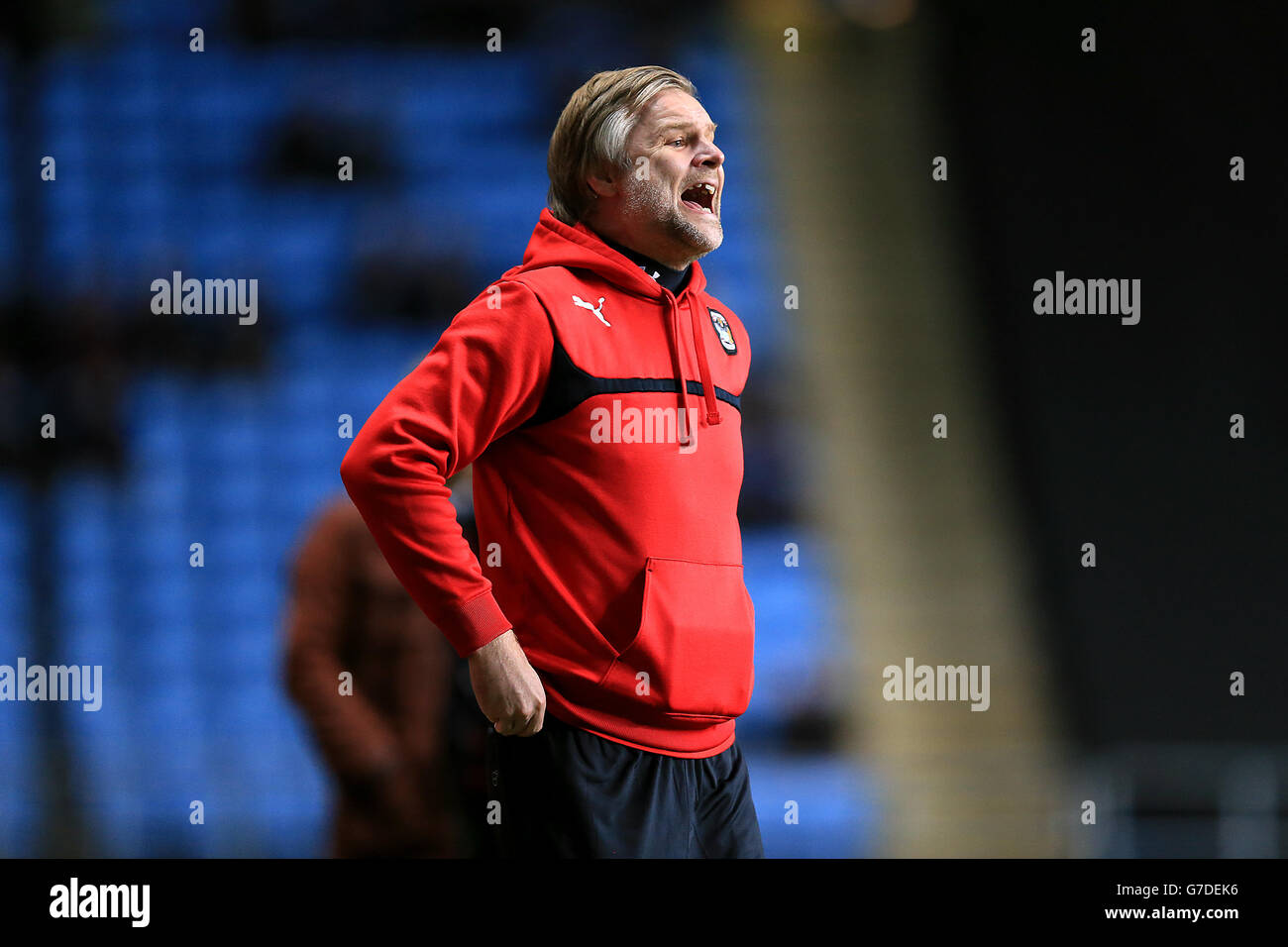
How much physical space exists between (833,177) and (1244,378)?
1499 mm

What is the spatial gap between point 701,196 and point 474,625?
23.8 inches

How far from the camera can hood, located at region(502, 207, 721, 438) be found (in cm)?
145

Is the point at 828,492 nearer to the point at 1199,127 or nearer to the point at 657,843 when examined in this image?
the point at 1199,127

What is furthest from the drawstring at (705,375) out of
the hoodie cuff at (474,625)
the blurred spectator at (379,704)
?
the blurred spectator at (379,704)

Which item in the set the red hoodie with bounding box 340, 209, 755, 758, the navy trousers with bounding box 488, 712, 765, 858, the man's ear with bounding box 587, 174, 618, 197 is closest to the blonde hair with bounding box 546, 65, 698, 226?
the man's ear with bounding box 587, 174, 618, 197

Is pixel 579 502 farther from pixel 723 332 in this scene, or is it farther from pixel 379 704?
pixel 379 704

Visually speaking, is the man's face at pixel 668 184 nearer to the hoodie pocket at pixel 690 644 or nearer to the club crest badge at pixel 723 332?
the club crest badge at pixel 723 332

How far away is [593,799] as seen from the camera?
1.33 metres

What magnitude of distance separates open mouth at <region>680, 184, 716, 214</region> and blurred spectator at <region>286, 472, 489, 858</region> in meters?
0.62

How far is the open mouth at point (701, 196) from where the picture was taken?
4.99 ft

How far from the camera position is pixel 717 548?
1428mm

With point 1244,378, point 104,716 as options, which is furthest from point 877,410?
point 104,716

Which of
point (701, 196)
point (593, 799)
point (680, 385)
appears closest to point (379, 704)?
point (593, 799)

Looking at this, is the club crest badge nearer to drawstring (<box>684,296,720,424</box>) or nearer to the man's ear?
drawstring (<box>684,296,720,424</box>)
